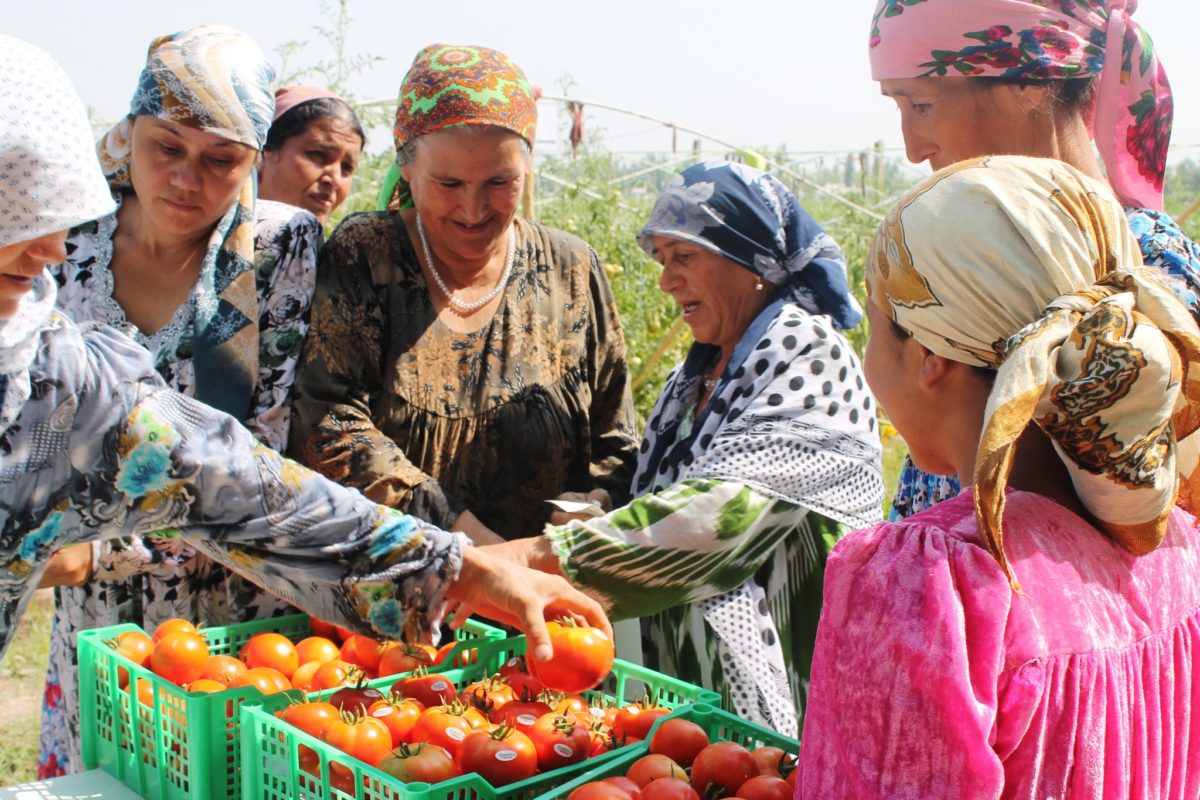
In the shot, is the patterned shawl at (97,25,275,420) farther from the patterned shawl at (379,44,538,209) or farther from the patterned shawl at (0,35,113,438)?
the patterned shawl at (0,35,113,438)

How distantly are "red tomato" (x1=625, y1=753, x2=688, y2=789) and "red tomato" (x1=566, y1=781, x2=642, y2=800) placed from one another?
0.07 m

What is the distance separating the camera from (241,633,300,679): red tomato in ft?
7.00

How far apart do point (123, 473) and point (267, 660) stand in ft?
2.29

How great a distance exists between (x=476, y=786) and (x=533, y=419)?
Result: 111 centimetres

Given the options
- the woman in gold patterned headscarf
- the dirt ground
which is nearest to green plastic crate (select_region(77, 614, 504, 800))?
the woman in gold patterned headscarf

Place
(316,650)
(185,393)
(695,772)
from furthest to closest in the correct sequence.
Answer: (185,393)
(316,650)
(695,772)

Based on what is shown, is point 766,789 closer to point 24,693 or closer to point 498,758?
point 498,758

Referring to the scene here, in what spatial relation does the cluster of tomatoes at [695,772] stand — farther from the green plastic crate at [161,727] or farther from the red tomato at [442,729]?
the green plastic crate at [161,727]

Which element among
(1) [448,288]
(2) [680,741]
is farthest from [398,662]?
(1) [448,288]

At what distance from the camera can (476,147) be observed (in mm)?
2555

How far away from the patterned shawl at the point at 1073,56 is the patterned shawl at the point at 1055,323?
→ 0.79m

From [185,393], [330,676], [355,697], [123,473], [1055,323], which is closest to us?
[1055,323]

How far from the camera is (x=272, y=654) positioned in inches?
84.4

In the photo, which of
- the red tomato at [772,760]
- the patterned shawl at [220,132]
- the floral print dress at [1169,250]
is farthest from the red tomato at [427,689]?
the floral print dress at [1169,250]
